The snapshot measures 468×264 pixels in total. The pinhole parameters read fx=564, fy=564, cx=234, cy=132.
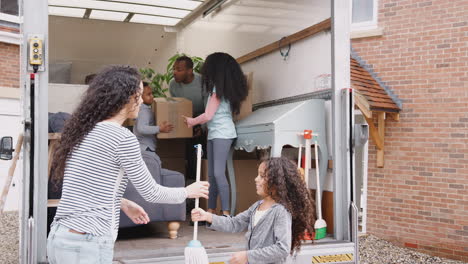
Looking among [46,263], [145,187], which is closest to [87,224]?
[145,187]

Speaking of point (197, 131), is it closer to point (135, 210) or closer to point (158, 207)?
point (158, 207)

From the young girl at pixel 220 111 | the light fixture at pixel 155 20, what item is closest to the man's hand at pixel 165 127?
the young girl at pixel 220 111

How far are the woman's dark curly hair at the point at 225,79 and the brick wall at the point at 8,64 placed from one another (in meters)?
6.48

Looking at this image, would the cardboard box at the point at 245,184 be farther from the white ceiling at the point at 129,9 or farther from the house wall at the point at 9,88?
the house wall at the point at 9,88

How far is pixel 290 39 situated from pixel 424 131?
4.56 m

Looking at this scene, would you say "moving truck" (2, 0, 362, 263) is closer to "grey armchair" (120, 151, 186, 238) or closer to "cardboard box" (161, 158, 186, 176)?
"grey armchair" (120, 151, 186, 238)

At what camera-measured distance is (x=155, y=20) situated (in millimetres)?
8195

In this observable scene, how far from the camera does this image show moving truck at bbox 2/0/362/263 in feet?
9.89

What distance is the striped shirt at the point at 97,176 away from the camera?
7.04 feet

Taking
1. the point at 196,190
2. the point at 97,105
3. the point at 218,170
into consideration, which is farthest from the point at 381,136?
the point at 97,105

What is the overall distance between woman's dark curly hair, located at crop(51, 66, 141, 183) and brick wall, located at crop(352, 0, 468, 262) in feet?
23.4

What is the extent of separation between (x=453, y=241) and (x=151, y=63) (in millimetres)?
5280

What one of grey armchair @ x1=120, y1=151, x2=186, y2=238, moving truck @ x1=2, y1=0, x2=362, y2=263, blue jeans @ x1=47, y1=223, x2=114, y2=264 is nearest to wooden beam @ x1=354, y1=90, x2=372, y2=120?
moving truck @ x1=2, y1=0, x2=362, y2=263

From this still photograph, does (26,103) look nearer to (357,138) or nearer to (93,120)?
(93,120)
